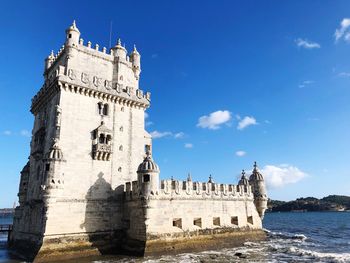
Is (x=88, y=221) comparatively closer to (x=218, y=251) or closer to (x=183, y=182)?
(x=183, y=182)

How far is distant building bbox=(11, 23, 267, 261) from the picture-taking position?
82.8 feet

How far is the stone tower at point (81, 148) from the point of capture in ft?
82.5

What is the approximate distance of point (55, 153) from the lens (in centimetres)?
2505

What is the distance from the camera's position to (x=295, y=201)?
168125mm

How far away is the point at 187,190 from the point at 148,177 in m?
5.13

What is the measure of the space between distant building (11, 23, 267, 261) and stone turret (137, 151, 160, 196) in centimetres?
9

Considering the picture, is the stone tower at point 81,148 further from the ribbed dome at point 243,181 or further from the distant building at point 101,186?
the ribbed dome at point 243,181

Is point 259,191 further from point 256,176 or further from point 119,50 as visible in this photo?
point 119,50

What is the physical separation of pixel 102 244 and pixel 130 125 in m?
11.9

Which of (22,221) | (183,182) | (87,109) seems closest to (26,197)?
(22,221)

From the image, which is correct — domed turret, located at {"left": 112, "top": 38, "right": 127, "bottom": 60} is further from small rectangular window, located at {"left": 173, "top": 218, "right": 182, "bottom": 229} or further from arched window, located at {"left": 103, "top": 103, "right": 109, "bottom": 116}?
small rectangular window, located at {"left": 173, "top": 218, "right": 182, "bottom": 229}

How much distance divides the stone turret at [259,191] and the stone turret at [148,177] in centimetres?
1575

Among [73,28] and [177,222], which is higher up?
[73,28]

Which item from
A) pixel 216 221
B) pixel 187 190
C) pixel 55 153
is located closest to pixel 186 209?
pixel 187 190
